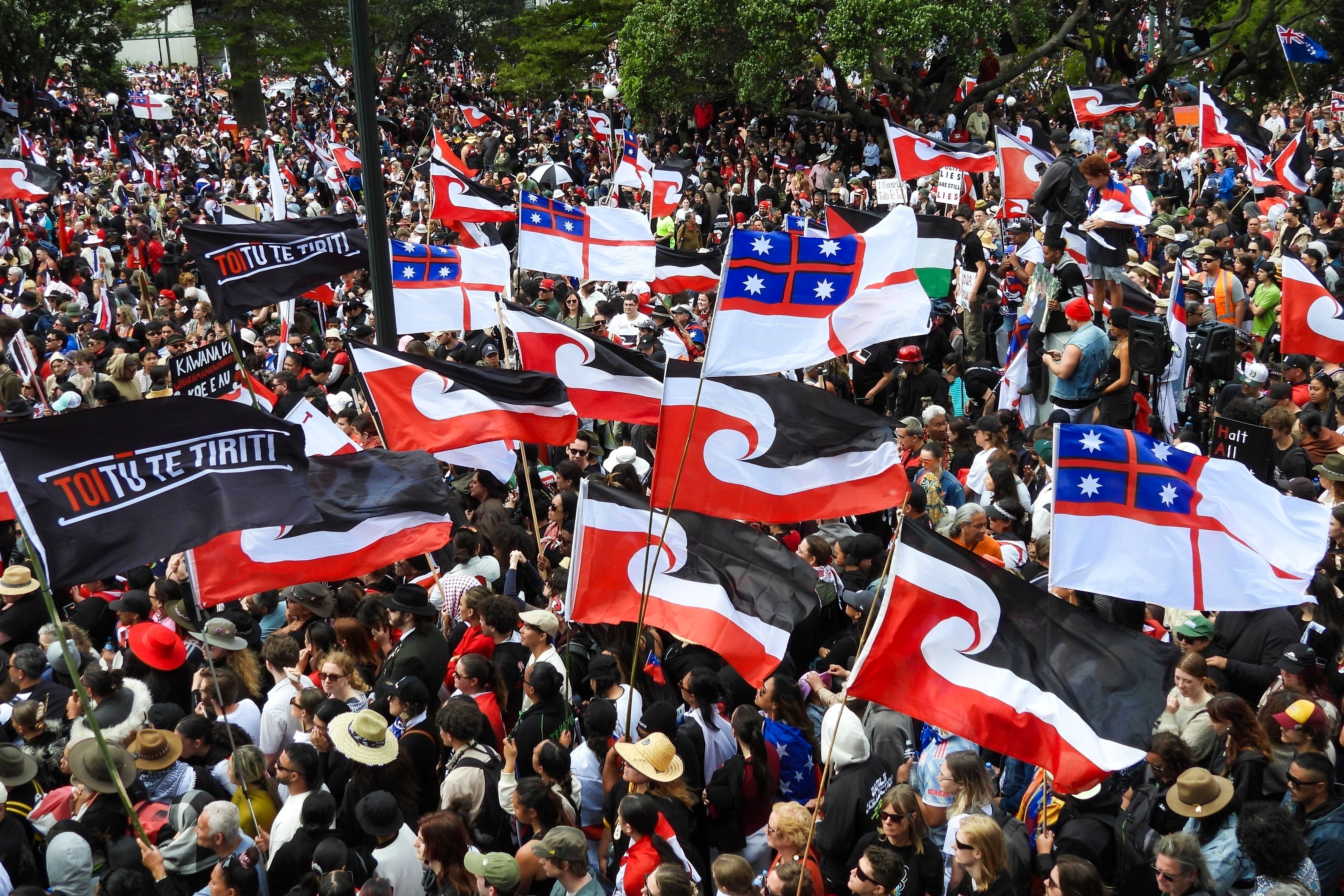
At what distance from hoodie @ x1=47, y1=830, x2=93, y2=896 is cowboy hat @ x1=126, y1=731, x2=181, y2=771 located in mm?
561

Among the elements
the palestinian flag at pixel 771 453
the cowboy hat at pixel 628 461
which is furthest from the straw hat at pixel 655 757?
the cowboy hat at pixel 628 461

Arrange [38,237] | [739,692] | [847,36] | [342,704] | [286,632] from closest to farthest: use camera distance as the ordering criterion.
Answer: [342,704]
[739,692]
[286,632]
[38,237]
[847,36]

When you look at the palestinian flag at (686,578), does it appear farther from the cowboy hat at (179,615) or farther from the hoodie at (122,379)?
the hoodie at (122,379)

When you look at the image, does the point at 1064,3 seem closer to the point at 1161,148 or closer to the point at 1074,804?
the point at 1161,148

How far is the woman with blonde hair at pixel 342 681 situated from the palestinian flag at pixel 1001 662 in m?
3.02

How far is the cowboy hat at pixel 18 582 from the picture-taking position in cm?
913

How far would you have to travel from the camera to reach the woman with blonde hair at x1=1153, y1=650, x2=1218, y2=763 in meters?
6.35

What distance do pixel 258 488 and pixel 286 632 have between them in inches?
107

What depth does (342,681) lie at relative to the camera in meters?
7.46

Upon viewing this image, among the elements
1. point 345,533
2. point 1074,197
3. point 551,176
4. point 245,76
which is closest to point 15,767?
point 345,533

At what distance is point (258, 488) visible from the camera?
6.26 meters

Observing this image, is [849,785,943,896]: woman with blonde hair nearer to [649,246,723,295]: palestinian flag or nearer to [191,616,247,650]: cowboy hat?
[191,616,247,650]: cowboy hat

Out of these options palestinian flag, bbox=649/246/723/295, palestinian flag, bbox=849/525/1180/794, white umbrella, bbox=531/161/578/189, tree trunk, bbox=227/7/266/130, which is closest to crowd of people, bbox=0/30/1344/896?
palestinian flag, bbox=849/525/1180/794

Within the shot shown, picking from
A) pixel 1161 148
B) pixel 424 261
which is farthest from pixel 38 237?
pixel 1161 148
